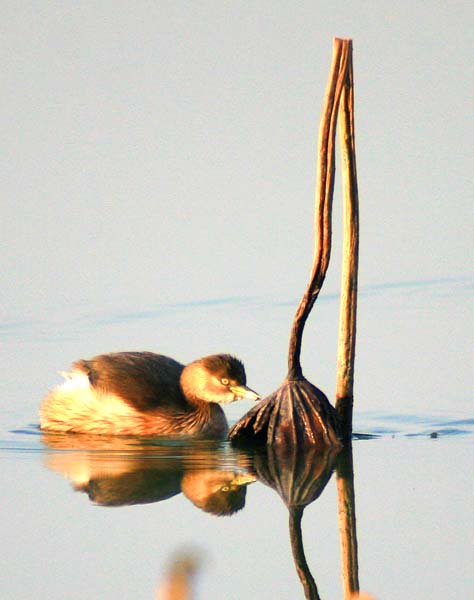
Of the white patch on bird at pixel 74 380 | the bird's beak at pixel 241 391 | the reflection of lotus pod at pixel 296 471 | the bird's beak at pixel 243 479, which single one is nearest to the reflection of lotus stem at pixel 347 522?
the reflection of lotus pod at pixel 296 471

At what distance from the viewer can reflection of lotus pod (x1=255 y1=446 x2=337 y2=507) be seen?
32.3 ft

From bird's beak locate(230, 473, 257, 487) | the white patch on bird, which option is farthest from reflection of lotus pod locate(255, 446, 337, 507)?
the white patch on bird

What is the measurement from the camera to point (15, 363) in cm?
1336

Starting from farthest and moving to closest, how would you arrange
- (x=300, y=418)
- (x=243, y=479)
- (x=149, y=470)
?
(x=300, y=418), (x=149, y=470), (x=243, y=479)

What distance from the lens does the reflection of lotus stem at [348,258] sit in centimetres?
1059

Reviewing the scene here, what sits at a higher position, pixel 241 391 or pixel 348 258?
pixel 348 258

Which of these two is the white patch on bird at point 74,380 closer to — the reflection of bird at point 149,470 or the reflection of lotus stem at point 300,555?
the reflection of bird at point 149,470

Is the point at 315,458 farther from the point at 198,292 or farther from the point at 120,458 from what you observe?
the point at 198,292

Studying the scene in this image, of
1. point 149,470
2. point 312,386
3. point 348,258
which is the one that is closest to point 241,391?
point 312,386

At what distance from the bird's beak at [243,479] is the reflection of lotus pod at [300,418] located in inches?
20.5

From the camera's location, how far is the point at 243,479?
10188 millimetres

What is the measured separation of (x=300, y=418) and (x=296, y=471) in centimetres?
49

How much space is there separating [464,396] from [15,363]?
11.5 feet

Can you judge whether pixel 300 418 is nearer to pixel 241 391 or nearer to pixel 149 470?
pixel 149 470
